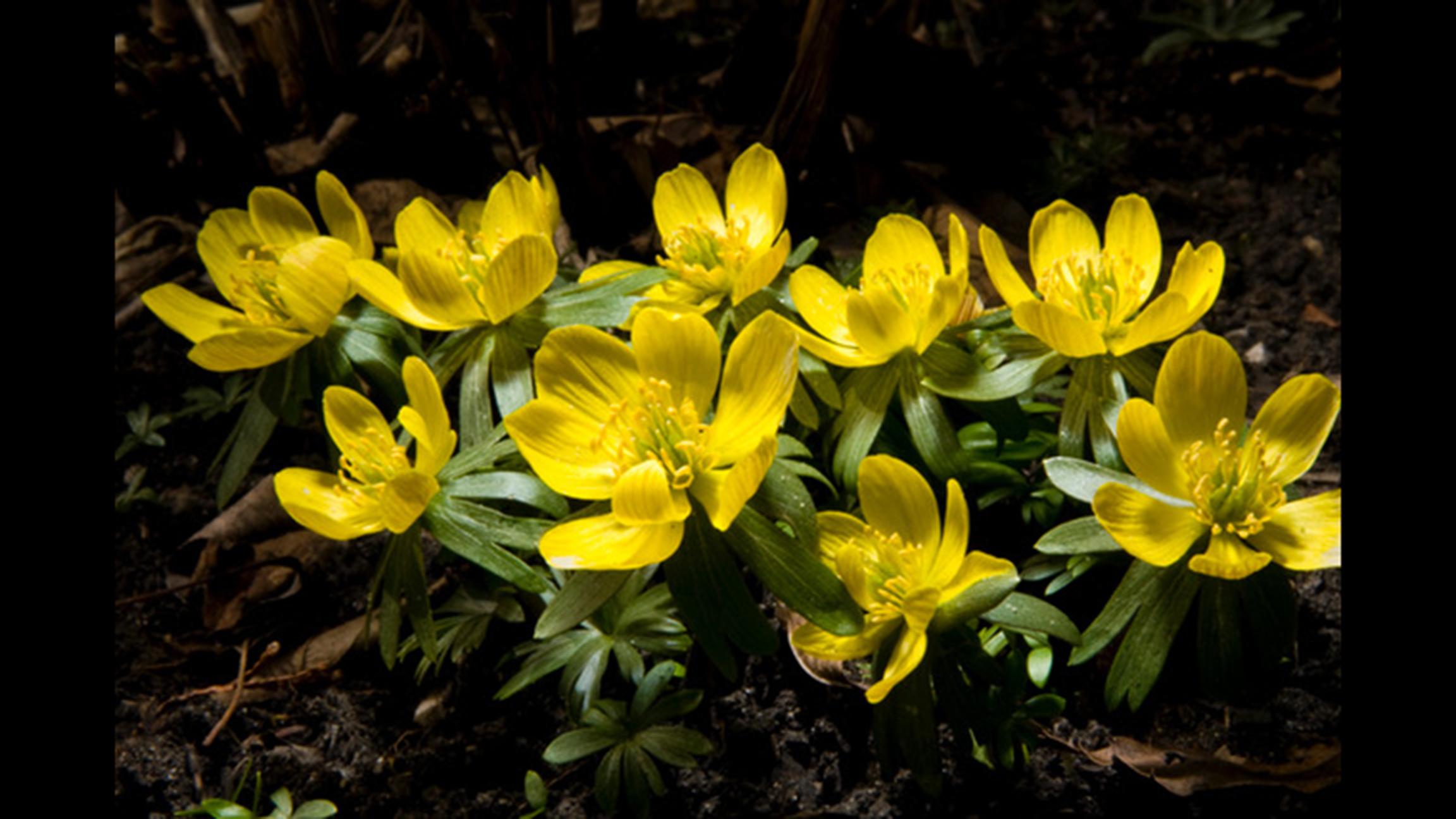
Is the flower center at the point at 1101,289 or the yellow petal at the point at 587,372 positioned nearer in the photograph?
the yellow petal at the point at 587,372

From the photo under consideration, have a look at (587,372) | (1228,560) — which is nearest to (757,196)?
(587,372)

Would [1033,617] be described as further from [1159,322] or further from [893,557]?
[1159,322]

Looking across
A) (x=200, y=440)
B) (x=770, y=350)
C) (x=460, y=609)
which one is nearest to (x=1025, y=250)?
(x=770, y=350)

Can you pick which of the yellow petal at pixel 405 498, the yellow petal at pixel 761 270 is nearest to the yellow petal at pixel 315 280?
the yellow petal at pixel 405 498

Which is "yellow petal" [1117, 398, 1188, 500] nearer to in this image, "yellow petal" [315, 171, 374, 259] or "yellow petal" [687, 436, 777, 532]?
"yellow petal" [687, 436, 777, 532]

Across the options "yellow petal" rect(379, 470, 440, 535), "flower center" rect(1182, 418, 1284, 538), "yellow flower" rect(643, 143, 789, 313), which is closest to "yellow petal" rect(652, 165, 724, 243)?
"yellow flower" rect(643, 143, 789, 313)

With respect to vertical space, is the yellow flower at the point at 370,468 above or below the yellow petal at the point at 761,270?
below

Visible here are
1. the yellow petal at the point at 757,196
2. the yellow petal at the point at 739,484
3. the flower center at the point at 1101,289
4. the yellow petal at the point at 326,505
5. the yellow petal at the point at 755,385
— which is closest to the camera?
the yellow petal at the point at 739,484

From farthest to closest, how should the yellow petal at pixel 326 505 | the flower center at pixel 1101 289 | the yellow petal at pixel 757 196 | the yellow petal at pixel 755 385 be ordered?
the yellow petal at pixel 757 196, the flower center at pixel 1101 289, the yellow petal at pixel 326 505, the yellow petal at pixel 755 385

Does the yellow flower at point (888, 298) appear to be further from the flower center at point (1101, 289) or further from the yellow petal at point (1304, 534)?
the yellow petal at point (1304, 534)
